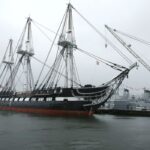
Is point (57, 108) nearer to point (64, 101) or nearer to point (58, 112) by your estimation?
point (58, 112)

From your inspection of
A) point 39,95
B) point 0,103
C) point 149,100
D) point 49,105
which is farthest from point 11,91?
point 149,100

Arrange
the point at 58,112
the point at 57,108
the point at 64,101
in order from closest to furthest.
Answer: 1. the point at 64,101
2. the point at 58,112
3. the point at 57,108

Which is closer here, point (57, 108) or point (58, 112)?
point (58, 112)

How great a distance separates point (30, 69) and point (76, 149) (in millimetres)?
69512

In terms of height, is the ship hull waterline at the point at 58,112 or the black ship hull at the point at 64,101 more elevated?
the black ship hull at the point at 64,101

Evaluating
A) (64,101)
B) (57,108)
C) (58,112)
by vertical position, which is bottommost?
(58,112)

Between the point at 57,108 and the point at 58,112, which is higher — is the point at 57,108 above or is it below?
above

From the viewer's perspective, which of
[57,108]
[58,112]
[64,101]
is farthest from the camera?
[57,108]

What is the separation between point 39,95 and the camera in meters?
76.4

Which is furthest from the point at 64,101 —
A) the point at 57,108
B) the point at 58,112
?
the point at 58,112

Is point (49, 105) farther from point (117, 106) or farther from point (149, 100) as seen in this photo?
point (149, 100)

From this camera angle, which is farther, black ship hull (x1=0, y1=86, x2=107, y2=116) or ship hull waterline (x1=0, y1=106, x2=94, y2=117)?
black ship hull (x1=0, y1=86, x2=107, y2=116)

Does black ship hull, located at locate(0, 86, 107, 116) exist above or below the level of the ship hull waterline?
above

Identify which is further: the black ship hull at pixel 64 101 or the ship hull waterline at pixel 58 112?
the black ship hull at pixel 64 101
